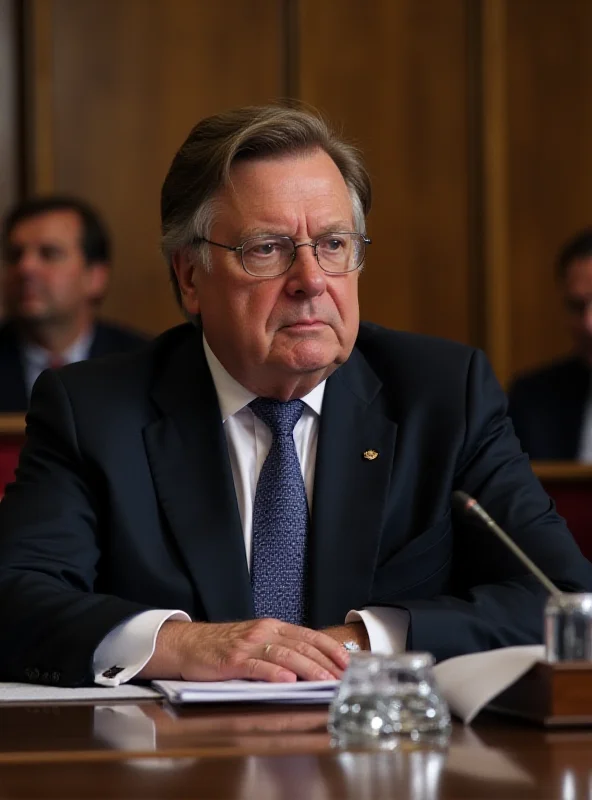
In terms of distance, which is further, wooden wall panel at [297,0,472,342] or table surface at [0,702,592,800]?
wooden wall panel at [297,0,472,342]

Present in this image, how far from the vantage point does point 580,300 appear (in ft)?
17.1

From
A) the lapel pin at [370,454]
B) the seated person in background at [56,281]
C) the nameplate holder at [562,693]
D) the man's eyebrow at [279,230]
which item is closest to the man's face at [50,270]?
the seated person in background at [56,281]

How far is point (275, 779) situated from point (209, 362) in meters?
1.28

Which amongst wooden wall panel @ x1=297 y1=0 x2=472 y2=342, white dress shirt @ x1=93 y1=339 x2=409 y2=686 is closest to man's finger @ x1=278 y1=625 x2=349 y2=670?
A: white dress shirt @ x1=93 y1=339 x2=409 y2=686

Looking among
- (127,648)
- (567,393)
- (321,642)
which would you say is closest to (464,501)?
(321,642)

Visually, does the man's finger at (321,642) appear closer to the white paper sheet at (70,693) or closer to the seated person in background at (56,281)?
the white paper sheet at (70,693)

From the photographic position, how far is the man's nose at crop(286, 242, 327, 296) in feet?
6.95

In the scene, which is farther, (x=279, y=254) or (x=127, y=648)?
(x=279, y=254)

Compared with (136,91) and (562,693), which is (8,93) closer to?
(136,91)

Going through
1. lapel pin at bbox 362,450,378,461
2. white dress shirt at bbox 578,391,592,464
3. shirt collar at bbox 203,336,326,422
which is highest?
shirt collar at bbox 203,336,326,422

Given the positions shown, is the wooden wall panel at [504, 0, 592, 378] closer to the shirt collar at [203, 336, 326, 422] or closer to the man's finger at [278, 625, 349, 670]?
the shirt collar at [203, 336, 326, 422]

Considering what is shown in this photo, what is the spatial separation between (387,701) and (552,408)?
155 inches

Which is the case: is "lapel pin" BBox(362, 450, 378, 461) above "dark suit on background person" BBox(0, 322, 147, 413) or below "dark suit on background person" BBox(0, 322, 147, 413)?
above

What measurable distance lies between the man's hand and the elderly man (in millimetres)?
161
